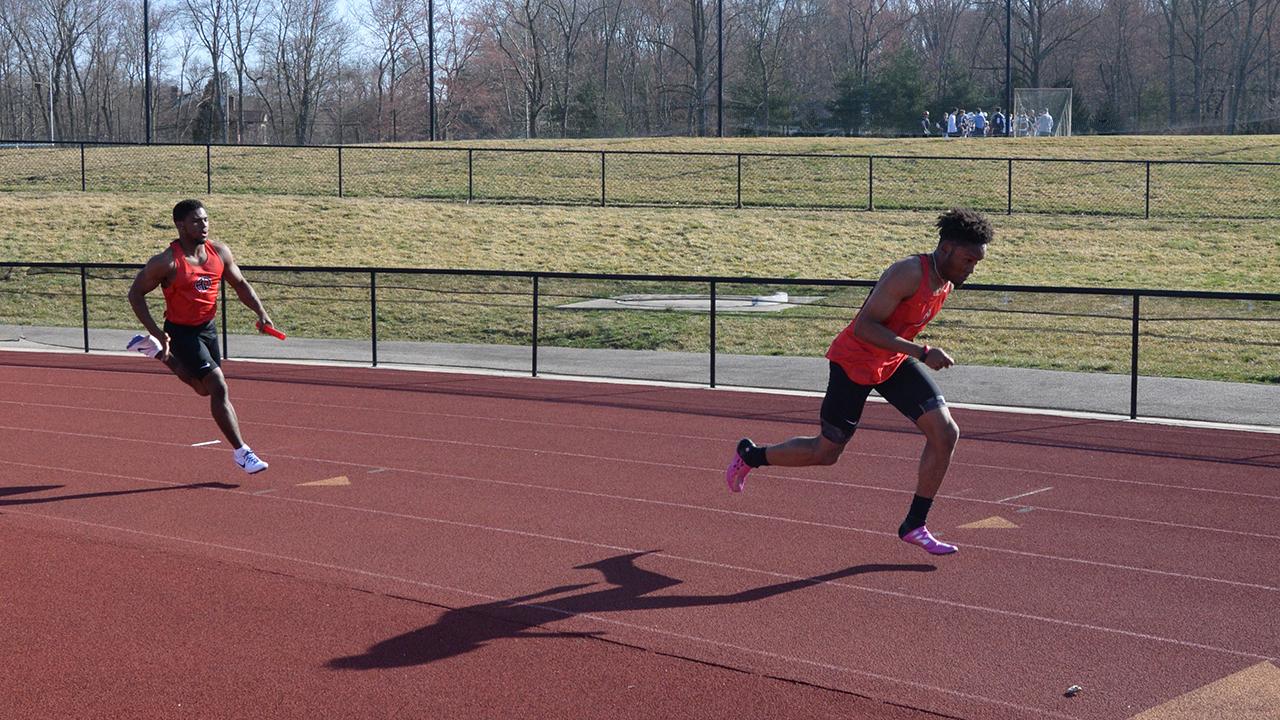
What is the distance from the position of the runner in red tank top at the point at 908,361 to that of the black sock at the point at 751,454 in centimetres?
14

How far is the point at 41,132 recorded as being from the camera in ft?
298

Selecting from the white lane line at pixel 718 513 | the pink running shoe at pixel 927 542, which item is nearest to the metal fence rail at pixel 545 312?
the white lane line at pixel 718 513

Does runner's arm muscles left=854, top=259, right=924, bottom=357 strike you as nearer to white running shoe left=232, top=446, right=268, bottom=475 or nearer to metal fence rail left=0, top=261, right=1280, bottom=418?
white running shoe left=232, top=446, right=268, bottom=475

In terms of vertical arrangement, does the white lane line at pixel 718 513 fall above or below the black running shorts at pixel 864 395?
below

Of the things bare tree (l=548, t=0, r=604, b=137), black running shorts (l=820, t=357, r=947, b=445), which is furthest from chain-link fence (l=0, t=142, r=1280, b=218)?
bare tree (l=548, t=0, r=604, b=137)

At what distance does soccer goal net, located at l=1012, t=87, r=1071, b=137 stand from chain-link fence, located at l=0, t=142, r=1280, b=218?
15807 mm

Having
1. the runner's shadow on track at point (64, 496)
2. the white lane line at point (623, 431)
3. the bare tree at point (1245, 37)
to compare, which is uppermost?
the bare tree at point (1245, 37)

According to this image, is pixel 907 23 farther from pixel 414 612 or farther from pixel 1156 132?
pixel 414 612

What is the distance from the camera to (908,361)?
7.72m

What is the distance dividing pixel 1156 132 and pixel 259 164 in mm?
39907

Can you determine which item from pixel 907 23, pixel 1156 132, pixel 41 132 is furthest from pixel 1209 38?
pixel 41 132

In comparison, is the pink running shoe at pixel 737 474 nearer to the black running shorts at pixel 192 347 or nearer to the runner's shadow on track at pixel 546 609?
the runner's shadow on track at pixel 546 609

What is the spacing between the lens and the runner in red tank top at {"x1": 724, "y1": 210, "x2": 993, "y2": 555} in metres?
7.08

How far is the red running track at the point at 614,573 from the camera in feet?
18.5
